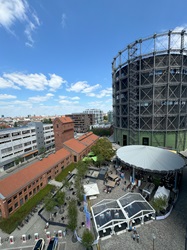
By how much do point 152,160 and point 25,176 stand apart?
3011cm

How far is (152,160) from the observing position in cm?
3003

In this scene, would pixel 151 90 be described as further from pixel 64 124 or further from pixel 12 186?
pixel 12 186

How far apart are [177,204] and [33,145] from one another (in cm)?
5722

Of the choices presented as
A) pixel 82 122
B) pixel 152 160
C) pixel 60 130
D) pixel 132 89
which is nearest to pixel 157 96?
pixel 132 89

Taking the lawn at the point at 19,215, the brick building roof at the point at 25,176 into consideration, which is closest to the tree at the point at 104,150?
the brick building roof at the point at 25,176

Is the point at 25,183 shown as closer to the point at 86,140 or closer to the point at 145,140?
the point at 86,140

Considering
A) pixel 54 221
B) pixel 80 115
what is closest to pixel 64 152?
pixel 54 221

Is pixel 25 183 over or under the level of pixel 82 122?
under

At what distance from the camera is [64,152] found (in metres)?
44.8

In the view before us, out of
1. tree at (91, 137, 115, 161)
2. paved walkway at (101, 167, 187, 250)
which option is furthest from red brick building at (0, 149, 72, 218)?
paved walkway at (101, 167, 187, 250)

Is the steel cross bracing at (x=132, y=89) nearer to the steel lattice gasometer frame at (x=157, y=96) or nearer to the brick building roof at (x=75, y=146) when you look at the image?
the steel lattice gasometer frame at (x=157, y=96)

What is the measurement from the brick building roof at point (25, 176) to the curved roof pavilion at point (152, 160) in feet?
66.6

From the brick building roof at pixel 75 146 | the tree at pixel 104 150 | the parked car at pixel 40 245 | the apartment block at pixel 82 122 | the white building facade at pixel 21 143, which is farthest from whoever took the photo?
the apartment block at pixel 82 122

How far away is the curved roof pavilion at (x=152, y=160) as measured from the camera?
2733cm
